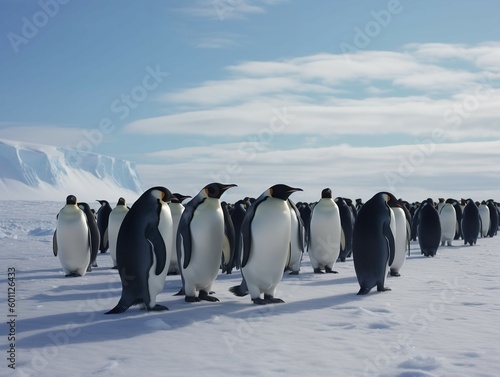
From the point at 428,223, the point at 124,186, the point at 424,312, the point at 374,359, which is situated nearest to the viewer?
the point at 374,359

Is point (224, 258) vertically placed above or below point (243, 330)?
above

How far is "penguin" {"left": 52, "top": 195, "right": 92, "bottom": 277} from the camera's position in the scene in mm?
10172

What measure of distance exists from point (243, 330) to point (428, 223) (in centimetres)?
1036

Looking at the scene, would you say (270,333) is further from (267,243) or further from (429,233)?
(429,233)

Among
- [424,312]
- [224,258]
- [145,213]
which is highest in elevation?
[145,213]

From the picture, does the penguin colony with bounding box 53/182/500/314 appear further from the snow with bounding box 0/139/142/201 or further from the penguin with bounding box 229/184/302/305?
the snow with bounding box 0/139/142/201

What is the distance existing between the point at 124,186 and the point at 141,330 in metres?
105

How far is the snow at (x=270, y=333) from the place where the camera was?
163 inches

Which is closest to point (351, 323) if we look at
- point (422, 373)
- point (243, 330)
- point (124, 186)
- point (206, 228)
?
point (243, 330)

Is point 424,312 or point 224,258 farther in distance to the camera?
point 224,258

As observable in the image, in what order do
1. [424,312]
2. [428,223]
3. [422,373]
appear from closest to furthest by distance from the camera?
[422,373], [424,312], [428,223]

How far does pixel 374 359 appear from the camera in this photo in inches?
171

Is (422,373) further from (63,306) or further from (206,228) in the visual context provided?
(63,306)

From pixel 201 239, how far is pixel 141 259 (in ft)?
3.06
